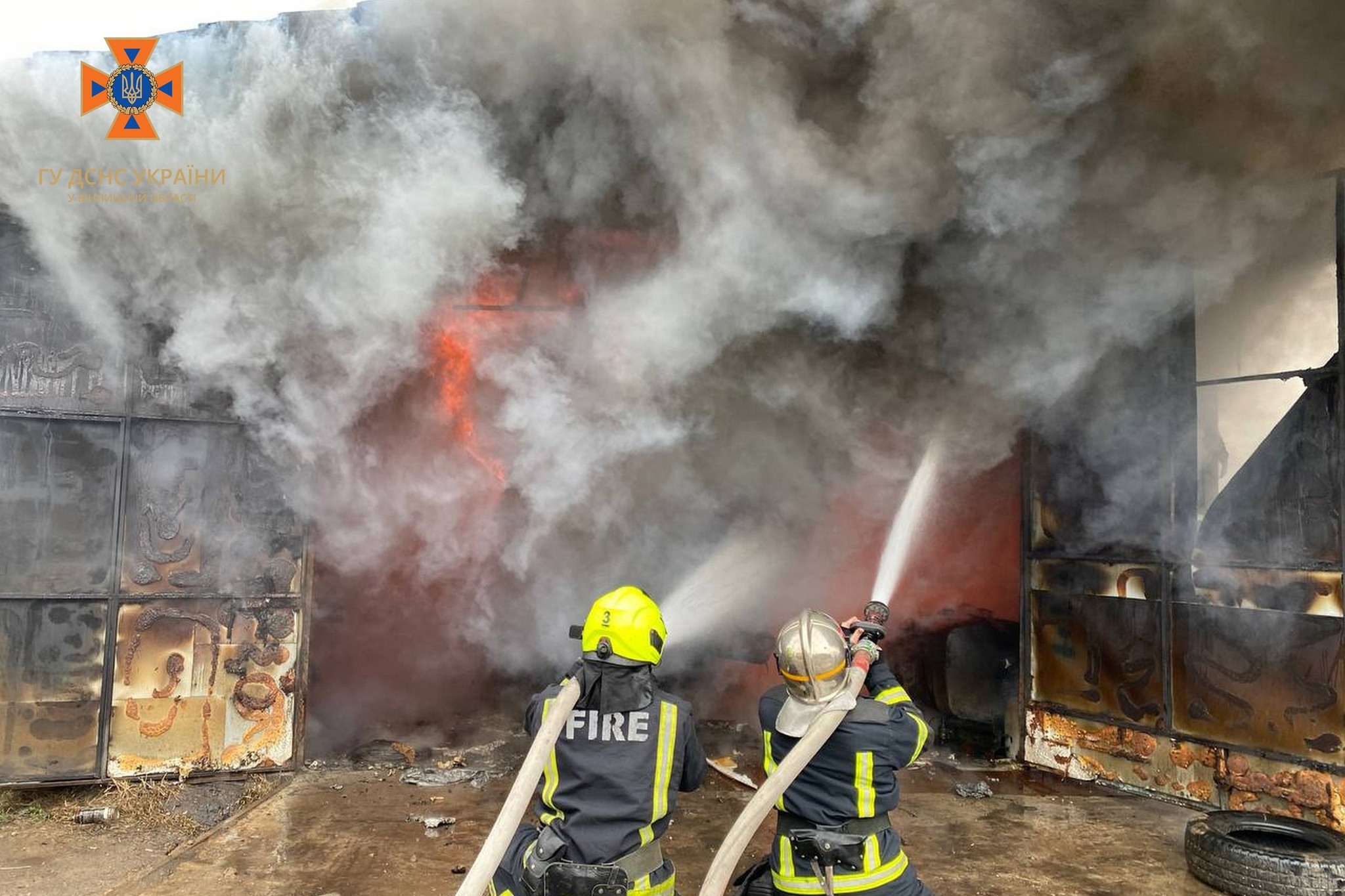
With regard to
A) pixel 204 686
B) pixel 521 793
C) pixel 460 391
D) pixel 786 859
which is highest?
pixel 460 391

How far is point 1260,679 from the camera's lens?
543 centimetres

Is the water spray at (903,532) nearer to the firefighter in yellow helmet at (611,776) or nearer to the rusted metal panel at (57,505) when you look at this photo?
the firefighter in yellow helmet at (611,776)

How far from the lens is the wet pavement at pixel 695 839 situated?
Result: 4.38 m

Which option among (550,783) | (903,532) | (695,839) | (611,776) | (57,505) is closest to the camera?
(611,776)

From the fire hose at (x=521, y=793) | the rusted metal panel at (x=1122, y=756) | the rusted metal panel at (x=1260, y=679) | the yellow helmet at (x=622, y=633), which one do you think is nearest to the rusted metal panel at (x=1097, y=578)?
the rusted metal panel at (x=1260, y=679)

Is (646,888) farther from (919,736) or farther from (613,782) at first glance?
(919,736)

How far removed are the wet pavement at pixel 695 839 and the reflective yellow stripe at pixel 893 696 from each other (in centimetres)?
163

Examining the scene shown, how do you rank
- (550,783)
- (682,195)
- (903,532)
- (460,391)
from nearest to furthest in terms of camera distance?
(550,783)
(682,195)
(460,391)
(903,532)

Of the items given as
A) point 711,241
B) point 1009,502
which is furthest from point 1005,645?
point 711,241

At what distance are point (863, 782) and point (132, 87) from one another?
6176 mm

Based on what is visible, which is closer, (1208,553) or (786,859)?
(786,859)

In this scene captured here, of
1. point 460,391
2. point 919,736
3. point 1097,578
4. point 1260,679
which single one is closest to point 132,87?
point 460,391

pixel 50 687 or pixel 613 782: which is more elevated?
pixel 613 782

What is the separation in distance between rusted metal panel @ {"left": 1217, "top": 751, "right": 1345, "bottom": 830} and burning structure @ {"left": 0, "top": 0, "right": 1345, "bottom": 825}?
0.04m
